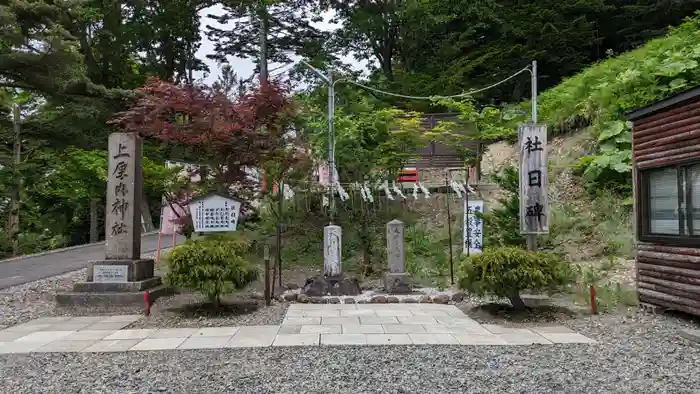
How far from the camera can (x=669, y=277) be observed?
6602 millimetres

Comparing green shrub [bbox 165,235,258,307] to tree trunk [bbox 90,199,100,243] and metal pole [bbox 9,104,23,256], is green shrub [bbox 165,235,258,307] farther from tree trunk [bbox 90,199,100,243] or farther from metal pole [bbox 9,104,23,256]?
tree trunk [bbox 90,199,100,243]

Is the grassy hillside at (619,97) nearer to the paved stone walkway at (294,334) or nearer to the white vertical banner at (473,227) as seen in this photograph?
the white vertical banner at (473,227)

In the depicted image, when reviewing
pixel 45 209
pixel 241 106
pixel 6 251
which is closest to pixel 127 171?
pixel 241 106

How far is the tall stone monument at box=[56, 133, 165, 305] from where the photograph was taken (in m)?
8.34

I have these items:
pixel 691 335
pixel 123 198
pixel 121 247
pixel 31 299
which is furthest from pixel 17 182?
pixel 691 335

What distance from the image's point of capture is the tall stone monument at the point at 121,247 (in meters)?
8.34

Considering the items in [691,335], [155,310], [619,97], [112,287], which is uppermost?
[619,97]

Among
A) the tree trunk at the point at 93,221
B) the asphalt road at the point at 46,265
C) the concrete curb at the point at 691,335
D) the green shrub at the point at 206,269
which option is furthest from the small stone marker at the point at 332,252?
the tree trunk at the point at 93,221

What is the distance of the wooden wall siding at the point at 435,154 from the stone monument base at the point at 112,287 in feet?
34.9

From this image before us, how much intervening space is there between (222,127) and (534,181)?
Result: 19.0 feet

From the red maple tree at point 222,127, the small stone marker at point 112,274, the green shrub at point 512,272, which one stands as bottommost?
the small stone marker at point 112,274

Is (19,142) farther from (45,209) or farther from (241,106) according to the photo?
(241,106)

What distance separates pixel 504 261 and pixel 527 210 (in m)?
1.33

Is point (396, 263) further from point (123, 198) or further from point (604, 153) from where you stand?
point (604, 153)
